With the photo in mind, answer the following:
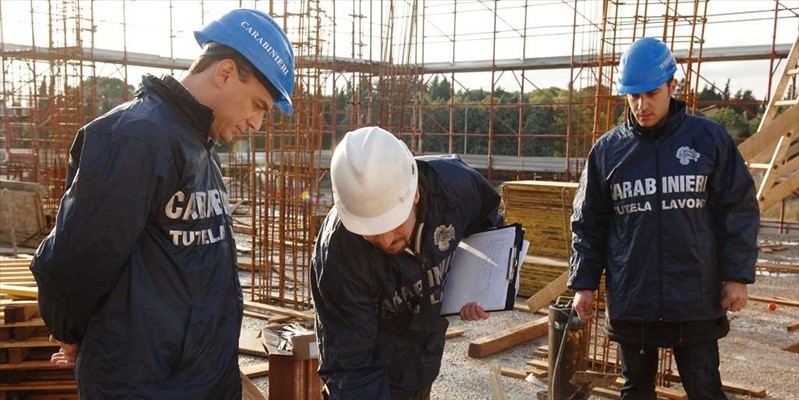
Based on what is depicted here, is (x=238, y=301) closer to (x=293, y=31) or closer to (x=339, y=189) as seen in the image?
(x=339, y=189)

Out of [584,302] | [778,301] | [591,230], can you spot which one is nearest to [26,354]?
[584,302]

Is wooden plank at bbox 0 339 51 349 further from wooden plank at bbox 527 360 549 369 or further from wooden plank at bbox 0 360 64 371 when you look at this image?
wooden plank at bbox 527 360 549 369

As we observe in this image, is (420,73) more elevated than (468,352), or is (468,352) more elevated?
(420,73)

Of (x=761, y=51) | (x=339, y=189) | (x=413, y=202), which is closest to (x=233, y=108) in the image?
(x=339, y=189)

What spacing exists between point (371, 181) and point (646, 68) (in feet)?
6.47

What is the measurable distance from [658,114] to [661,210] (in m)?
0.49

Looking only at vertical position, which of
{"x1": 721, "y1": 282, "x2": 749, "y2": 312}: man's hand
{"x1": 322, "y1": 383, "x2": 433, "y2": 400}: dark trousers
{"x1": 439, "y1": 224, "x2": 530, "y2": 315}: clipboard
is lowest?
{"x1": 322, "y1": 383, "x2": 433, "y2": 400}: dark trousers

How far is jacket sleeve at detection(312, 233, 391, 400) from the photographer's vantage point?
2285 millimetres

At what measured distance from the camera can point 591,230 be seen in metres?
3.63

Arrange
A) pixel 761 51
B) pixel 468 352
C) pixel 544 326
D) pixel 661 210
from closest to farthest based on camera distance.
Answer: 1. pixel 661 210
2. pixel 468 352
3. pixel 544 326
4. pixel 761 51

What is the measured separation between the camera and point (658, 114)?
3408 millimetres

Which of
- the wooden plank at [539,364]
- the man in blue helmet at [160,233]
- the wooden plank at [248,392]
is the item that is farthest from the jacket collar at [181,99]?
the wooden plank at [539,364]

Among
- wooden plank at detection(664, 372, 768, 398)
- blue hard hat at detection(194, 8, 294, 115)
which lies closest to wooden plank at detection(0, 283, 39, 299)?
blue hard hat at detection(194, 8, 294, 115)

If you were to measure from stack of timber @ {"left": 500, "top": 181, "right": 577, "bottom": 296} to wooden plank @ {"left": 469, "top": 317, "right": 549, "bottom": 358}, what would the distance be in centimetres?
160
